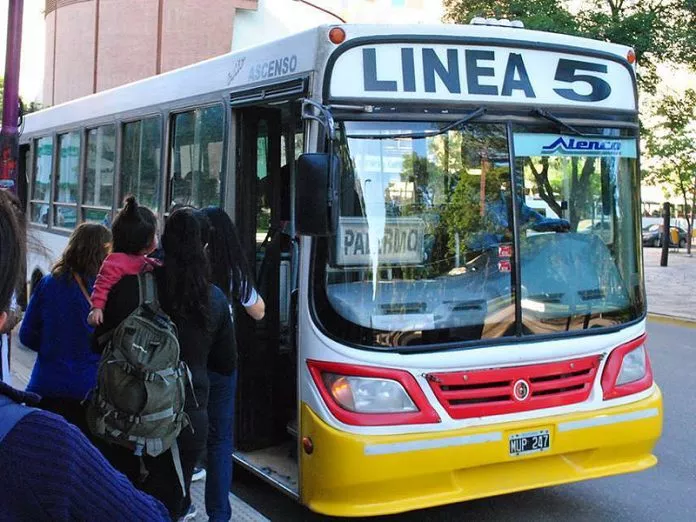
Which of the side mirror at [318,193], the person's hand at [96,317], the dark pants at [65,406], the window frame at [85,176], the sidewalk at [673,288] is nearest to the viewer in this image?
the person's hand at [96,317]

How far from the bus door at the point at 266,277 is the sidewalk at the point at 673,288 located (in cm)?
1030

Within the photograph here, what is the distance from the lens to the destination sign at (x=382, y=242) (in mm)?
4008

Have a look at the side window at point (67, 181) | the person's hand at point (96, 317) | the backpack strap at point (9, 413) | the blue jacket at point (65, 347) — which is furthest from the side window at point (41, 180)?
the backpack strap at point (9, 413)

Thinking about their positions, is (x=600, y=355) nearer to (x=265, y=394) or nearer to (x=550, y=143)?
(x=550, y=143)

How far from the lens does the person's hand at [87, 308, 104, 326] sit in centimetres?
357

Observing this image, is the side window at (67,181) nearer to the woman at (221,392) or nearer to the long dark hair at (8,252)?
the woman at (221,392)

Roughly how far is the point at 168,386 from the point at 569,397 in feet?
7.16

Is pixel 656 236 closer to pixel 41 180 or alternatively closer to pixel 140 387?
pixel 41 180

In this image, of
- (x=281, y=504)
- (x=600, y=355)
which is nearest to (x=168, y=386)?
(x=281, y=504)

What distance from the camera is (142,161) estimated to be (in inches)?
255

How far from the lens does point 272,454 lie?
15.8ft

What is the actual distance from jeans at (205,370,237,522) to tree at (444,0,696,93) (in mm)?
12592

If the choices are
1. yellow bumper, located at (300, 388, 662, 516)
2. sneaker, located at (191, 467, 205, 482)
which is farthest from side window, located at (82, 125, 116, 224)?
yellow bumper, located at (300, 388, 662, 516)

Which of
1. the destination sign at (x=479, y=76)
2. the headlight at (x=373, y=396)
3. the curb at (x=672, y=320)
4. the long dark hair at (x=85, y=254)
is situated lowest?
the curb at (x=672, y=320)
